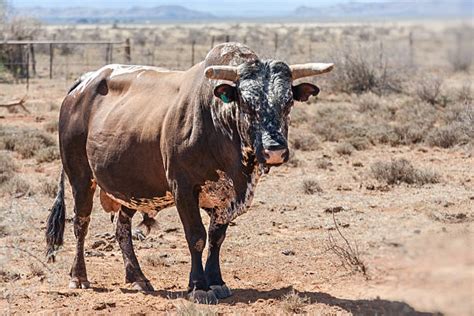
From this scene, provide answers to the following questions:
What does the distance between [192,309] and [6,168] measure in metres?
9.26

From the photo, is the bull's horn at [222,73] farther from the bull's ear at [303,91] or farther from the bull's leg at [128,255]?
the bull's leg at [128,255]

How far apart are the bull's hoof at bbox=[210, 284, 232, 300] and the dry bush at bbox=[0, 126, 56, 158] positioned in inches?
409

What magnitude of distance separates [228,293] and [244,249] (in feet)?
7.82

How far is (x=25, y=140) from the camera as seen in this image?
17.9m

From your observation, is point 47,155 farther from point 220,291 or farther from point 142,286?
point 220,291

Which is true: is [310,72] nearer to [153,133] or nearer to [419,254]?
[153,133]

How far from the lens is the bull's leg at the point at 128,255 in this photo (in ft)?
26.8

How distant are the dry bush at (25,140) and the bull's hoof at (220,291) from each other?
10.4 metres

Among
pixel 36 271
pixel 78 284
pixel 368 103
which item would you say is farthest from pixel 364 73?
pixel 78 284

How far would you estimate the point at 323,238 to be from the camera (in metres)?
10.2

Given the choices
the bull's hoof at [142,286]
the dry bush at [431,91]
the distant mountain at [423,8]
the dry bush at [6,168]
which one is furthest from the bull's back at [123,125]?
the dry bush at [431,91]

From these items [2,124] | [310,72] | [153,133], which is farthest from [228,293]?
[2,124]

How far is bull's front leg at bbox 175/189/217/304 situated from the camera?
724 centimetres

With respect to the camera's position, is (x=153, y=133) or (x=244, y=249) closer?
(x=153, y=133)
